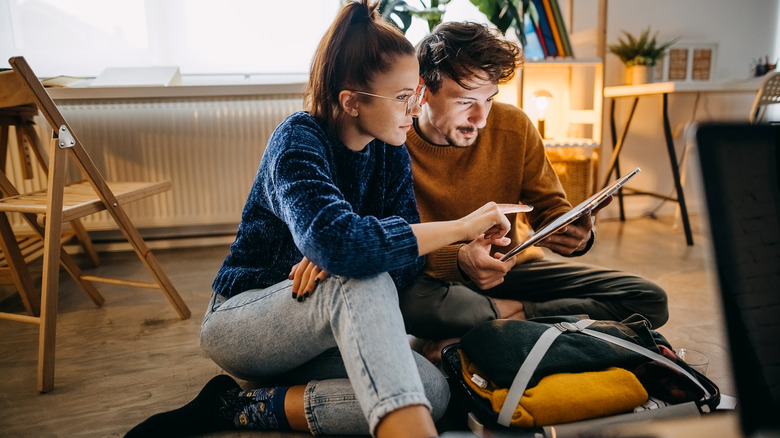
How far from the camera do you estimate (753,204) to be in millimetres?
370

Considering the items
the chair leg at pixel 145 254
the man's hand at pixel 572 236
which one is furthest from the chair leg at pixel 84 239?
the man's hand at pixel 572 236

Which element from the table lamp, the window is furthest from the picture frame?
the window

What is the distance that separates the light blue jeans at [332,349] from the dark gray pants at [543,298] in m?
0.25

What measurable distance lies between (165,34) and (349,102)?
2.11 meters

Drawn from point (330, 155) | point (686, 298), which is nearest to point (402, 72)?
point (330, 155)

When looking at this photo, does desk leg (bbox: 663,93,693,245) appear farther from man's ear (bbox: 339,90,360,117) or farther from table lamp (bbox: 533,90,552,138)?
man's ear (bbox: 339,90,360,117)

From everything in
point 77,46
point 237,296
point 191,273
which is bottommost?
point 191,273

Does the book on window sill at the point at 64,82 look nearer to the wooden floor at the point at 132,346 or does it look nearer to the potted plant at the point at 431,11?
the wooden floor at the point at 132,346

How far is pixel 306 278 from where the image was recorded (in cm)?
87

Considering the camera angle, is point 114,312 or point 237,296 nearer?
point 237,296

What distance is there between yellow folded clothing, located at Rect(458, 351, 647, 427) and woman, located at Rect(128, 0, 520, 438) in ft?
0.58

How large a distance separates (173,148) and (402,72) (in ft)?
6.44

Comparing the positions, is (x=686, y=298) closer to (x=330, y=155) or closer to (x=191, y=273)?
(x=330, y=155)

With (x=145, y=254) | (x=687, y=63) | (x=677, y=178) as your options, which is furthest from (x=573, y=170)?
(x=145, y=254)
